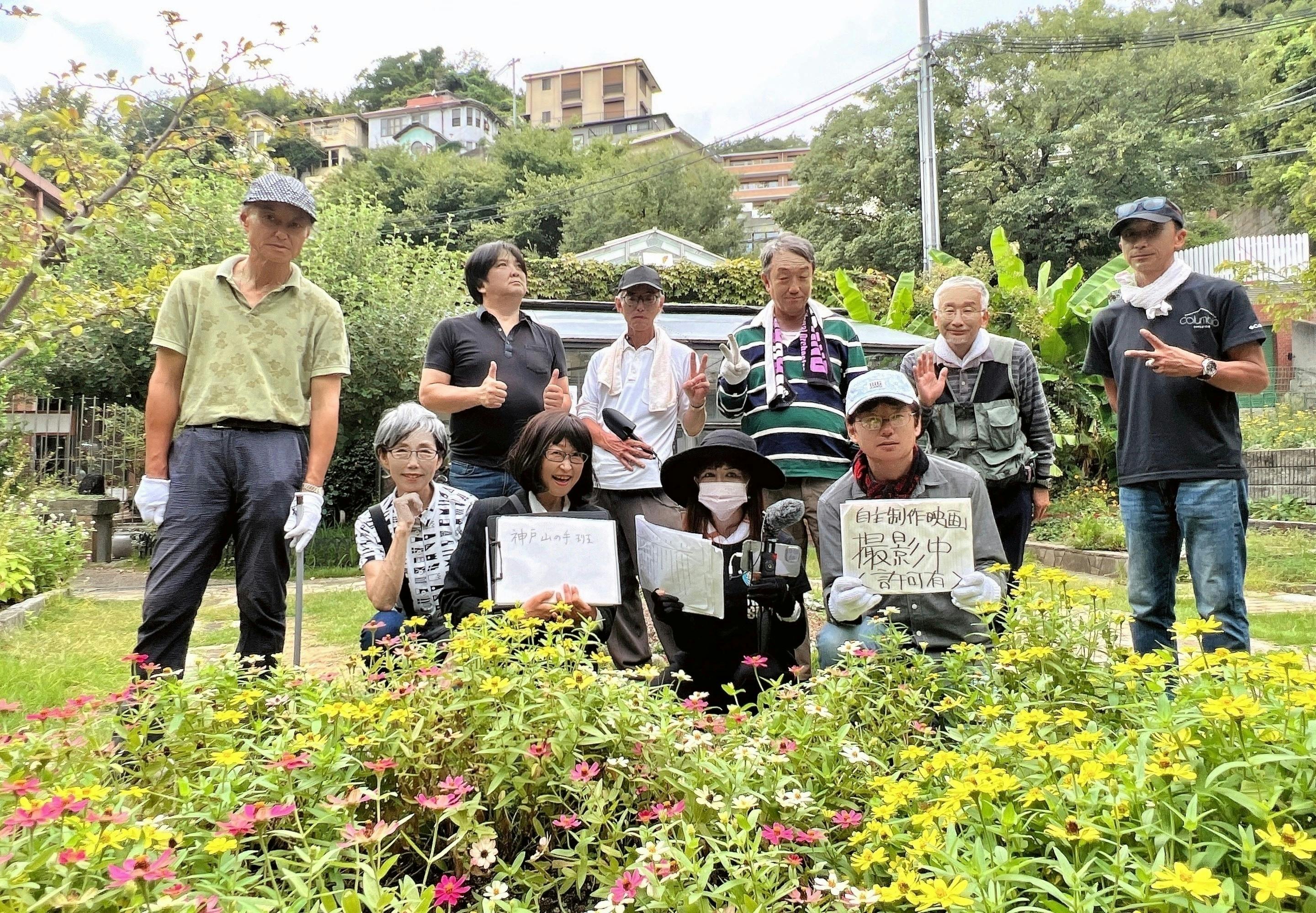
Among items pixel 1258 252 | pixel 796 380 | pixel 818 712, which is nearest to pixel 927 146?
pixel 1258 252

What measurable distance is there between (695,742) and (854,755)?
1.14 ft

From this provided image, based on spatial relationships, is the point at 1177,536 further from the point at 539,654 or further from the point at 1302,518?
the point at 1302,518

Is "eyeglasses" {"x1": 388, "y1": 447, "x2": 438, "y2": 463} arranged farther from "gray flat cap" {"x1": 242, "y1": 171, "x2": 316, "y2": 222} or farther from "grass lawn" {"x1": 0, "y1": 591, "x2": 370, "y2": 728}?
"grass lawn" {"x1": 0, "y1": 591, "x2": 370, "y2": 728}

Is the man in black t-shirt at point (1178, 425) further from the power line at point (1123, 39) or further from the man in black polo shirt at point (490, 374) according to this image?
the power line at point (1123, 39)

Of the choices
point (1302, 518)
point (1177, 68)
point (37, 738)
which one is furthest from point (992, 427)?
point (1177, 68)

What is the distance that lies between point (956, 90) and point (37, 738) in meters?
37.1

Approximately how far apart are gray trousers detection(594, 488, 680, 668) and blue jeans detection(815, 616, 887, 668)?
1062 mm

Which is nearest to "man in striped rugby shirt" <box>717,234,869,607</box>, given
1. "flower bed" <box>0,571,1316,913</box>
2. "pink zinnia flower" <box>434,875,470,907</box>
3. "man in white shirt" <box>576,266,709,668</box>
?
"man in white shirt" <box>576,266,709,668</box>

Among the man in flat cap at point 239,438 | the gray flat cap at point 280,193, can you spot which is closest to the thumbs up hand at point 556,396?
the man in flat cap at point 239,438

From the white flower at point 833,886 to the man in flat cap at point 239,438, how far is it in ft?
7.54

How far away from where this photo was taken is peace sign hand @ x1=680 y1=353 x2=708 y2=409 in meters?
4.03

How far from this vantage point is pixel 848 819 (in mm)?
1790

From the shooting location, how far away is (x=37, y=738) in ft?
6.00

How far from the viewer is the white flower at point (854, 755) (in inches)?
75.3
